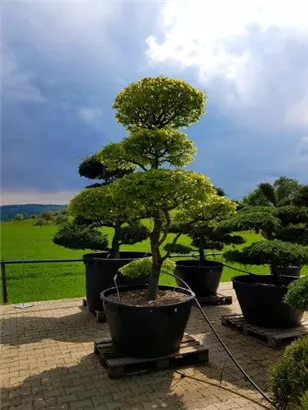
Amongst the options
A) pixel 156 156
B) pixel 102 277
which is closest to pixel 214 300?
pixel 102 277

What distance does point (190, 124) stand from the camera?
510 cm

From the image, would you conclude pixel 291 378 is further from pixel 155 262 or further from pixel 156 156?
pixel 156 156

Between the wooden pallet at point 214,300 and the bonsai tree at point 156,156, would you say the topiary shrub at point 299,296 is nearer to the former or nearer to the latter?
the bonsai tree at point 156,156

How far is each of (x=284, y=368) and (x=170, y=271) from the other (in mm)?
2309

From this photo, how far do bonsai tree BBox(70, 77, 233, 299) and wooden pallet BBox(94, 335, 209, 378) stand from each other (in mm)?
803

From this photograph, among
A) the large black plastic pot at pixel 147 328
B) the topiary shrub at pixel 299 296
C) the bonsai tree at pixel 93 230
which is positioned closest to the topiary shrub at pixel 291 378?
the topiary shrub at pixel 299 296

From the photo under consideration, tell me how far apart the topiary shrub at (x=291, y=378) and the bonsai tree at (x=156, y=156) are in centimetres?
198

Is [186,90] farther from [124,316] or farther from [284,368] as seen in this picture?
[284,368]

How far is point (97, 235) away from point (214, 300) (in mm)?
2672

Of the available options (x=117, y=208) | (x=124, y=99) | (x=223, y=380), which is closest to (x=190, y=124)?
(x=124, y=99)

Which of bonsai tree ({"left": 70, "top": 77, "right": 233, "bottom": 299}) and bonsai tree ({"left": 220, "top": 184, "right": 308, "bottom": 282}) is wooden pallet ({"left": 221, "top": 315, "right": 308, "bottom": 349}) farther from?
bonsai tree ({"left": 70, "top": 77, "right": 233, "bottom": 299})

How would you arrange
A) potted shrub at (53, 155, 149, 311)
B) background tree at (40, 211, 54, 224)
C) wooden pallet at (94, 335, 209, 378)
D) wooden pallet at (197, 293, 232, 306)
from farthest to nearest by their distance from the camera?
background tree at (40, 211, 54, 224), wooden pallet at (197, 293, 232, 306), potted shrub at (53, 155, 149, 311), wooden pallet at (94, 335, 209, 378)

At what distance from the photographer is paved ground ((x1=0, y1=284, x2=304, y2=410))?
3494 mm

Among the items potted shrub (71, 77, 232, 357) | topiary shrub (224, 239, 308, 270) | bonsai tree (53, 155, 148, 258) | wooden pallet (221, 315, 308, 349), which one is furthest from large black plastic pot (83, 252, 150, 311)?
topiary shrub (224, 239, 308, 270)
